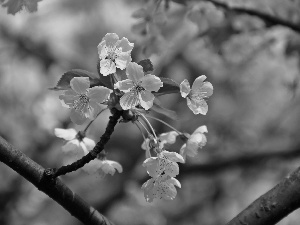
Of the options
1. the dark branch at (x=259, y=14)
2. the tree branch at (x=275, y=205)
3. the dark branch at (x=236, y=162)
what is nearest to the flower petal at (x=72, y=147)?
the tree branch at (x=275, y=205)

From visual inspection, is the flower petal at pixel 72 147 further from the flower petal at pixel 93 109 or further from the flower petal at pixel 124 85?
the flower petal at pixel 124 85

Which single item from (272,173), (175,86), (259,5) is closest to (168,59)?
(272,173)

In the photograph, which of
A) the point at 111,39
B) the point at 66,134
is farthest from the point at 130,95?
the point at 66,134

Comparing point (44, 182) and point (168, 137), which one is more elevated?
point (168, 137)

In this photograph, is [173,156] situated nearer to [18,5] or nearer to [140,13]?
[18,5]

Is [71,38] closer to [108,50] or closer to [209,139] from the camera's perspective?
[209,139]

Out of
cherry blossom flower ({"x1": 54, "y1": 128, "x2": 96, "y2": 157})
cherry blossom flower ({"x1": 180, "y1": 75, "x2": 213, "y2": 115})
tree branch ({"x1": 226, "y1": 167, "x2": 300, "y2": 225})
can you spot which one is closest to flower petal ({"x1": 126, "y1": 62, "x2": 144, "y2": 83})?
cherry blossom flower ({"x1": 180, "y1": 75, "x2": 213, "y2": 115})
